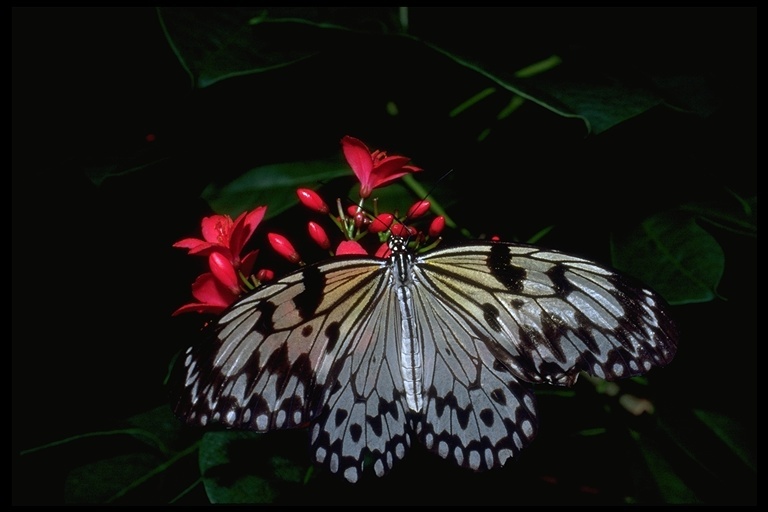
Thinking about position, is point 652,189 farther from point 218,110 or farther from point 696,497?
point 218,110

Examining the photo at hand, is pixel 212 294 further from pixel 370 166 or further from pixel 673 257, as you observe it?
pixel 673 257

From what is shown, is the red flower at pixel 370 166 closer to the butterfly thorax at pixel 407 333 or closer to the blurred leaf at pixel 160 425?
the butterfly thorax at pixel 407 333

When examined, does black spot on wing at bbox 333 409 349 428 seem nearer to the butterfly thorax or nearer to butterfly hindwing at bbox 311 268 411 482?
butterfly hindwing at bbox 311 268 411 482

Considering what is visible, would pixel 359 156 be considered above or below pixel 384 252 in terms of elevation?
above

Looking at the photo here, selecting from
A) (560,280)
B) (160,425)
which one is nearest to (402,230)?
(560,280)

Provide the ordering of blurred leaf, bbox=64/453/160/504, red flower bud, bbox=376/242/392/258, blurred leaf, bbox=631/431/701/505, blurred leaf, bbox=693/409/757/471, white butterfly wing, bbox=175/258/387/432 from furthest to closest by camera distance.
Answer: blurred leaf, bbox=693/409/757/471 < blurred leaf, bbox=631/431/701/505 < blurred leaf, bbox=64/453/160/504 < red flower bud, bbox=376/242/392/258 < white butterfly wing, bbox=175/258/387/432

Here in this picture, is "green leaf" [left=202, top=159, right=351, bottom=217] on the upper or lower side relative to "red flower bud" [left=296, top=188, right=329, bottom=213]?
lower

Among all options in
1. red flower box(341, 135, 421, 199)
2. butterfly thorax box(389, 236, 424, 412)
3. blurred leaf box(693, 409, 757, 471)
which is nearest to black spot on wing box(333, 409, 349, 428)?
butterfly thorax box(389, 236, 424, 412)
